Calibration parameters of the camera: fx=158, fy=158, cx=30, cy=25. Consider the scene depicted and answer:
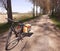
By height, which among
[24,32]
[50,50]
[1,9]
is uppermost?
[1,9]

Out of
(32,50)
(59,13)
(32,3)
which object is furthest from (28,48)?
(32,3)

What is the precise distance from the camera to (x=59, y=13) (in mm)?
43031

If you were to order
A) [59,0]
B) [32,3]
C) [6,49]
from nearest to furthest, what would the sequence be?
1. [6,49]
2. [59,0]
3. [32,3]

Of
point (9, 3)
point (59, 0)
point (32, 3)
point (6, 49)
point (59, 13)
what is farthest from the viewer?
point (32, 3)

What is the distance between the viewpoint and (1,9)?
2095 centimetres

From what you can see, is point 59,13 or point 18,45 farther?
point 59,13

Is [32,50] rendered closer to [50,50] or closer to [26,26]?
[50,50]

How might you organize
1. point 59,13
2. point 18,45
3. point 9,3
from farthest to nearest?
1. point 59,13
2. point 9,3
3. point 18,45

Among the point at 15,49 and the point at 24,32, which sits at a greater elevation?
the point at 24,32

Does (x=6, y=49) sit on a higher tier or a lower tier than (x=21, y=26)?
lower

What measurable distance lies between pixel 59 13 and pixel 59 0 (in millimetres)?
8865

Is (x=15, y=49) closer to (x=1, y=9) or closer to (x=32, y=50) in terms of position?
(x=32, y=50)

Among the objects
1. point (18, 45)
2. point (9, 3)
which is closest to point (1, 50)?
point (18, 45)

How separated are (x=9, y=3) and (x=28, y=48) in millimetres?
12849
